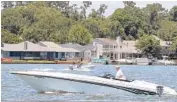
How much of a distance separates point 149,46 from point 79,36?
45.8ft

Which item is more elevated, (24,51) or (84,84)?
(84,84)

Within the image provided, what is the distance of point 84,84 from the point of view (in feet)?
104

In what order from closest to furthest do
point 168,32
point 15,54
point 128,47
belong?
point 15,54, point 128,47, point 168,32

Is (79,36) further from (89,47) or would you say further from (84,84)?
(84,84)

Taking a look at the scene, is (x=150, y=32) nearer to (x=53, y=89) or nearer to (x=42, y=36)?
(x=42, y=36)

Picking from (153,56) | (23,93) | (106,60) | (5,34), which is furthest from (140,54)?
(23,93)

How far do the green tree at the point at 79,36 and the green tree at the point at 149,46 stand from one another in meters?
10.4

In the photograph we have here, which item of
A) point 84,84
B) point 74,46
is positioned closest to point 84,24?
point 74,46

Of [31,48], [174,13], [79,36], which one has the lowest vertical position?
[31,48]

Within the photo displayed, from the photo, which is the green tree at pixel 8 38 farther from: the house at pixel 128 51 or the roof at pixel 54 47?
the house at pixel 128 51

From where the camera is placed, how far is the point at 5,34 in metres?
136

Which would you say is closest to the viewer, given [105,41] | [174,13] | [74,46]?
[74,46]

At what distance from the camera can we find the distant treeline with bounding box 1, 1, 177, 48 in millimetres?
137750

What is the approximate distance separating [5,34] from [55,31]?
11.6m
